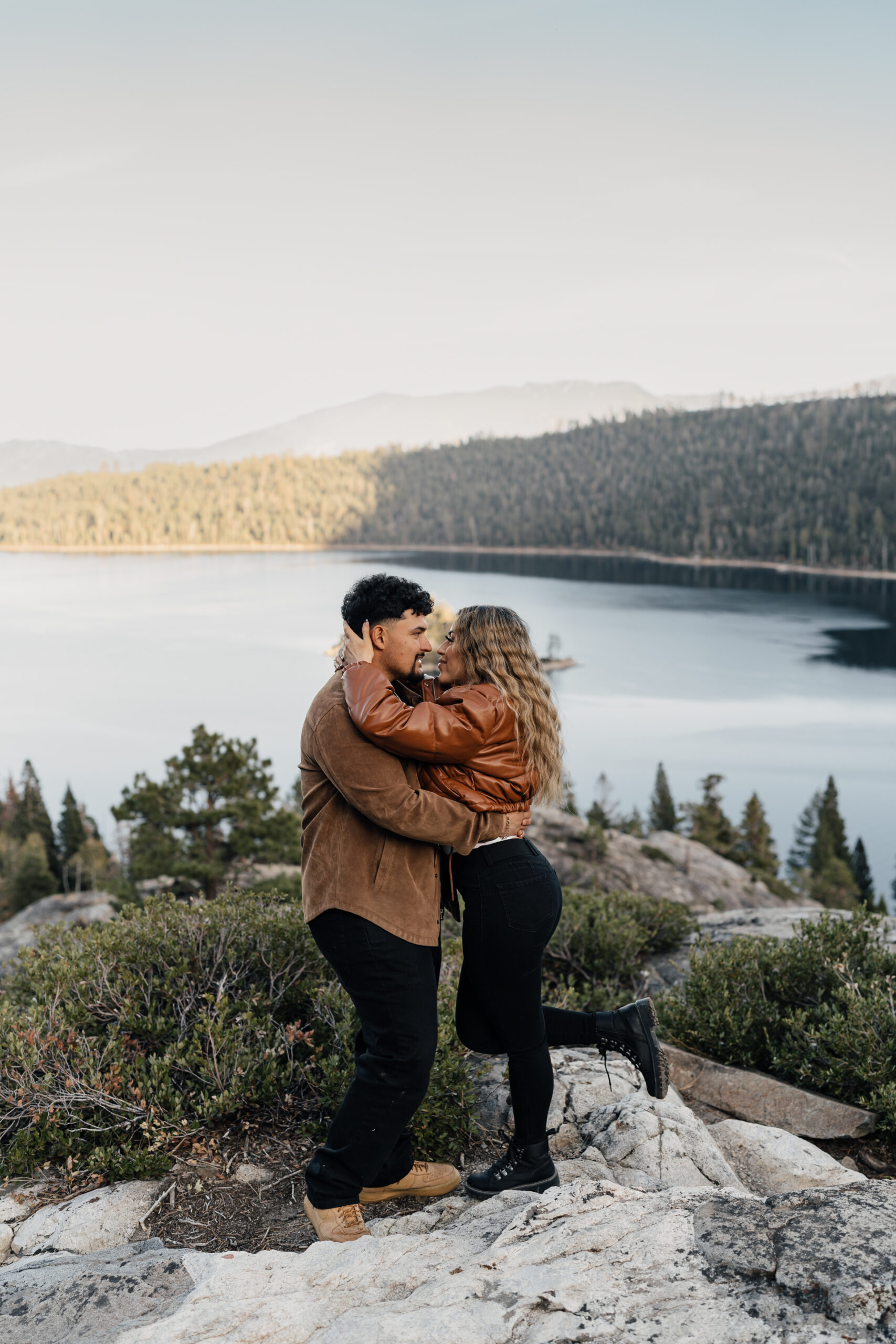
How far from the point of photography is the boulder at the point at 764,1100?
4047 mm

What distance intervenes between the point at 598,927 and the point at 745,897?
2293 cm

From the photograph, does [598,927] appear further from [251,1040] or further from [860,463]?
[860,463]

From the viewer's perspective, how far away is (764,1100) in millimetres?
4309

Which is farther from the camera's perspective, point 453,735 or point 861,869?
point 861,869

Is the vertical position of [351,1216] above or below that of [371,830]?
below

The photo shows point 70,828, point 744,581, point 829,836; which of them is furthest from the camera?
point 744,581

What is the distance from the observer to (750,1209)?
2389mm

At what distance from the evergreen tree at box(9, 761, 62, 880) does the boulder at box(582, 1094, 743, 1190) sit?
2050 inches

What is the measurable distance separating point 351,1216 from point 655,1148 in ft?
3.75

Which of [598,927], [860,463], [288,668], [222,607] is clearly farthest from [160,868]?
[860,463]

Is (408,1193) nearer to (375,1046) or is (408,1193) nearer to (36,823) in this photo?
(375,1046)

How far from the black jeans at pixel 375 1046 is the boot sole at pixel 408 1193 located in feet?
0.80

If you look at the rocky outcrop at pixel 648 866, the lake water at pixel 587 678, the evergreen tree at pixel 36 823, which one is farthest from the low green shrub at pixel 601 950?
the evergreen tree at pixel 36 823

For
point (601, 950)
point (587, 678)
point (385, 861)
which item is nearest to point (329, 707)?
point (385, 861)
